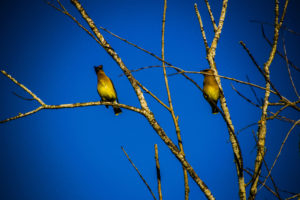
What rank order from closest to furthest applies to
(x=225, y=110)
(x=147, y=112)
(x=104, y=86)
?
(x=147, y=112), (x=225, y=110), (x=104, y=86)

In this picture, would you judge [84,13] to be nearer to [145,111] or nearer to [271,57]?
[145,111]

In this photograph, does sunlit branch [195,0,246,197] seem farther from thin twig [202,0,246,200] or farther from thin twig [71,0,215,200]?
thin twig [71,0,215,200]

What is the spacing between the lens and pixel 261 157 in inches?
79.4

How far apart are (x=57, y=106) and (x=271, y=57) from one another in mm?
2076

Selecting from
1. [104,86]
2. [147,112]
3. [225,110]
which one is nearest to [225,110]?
[225,110]

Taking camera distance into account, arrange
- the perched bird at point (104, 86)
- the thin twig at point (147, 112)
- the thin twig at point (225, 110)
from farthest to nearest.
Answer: the perched bird at point (104, 86) < the thin twig at point (225, 110) < the thin twig at point (147, 112)

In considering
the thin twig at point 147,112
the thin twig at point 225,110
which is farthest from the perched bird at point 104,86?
the thin twig at point 225,110

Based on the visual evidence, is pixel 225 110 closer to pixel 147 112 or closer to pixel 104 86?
pixel 147 112

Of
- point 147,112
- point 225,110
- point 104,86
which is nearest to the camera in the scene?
point 147,112

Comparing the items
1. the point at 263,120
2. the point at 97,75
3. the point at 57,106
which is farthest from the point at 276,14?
the point at 97,75

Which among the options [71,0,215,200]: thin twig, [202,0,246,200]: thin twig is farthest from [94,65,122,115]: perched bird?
[202,0,246,200]: thin twig

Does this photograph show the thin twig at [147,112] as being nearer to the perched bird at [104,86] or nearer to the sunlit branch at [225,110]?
the sunlit branch at [225,110]

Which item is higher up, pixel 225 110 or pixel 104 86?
pixel 104 86

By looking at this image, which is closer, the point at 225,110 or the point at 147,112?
the point at 147,112
